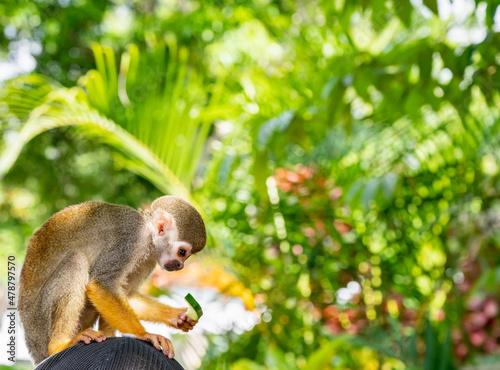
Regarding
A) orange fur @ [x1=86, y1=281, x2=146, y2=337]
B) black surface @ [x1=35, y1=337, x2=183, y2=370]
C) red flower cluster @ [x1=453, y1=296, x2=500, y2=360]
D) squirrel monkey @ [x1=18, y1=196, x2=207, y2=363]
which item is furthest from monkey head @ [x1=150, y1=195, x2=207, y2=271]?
red flower cluster @ [x1=453, y1=296, x2=500, y2=360]

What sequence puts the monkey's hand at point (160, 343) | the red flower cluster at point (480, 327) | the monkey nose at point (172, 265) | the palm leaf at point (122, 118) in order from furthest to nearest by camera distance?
the red flower cluster at point (480, 327) < the palm leaf at point (122, 118) < the monkey nose at point (172, 265) < the monkey's hand at point (160, 343)

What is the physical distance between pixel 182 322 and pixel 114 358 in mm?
211

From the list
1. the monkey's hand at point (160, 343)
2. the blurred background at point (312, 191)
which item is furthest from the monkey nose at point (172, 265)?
the blurred background at point (312, 191)

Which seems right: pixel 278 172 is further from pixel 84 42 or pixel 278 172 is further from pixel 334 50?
pixel 84 42

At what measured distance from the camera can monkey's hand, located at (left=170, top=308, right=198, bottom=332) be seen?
933 millimetres

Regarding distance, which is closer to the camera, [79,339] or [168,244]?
[79,339]

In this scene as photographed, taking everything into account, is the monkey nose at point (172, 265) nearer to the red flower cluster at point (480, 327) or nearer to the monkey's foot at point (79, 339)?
the monkey's foot at point (79, 339)

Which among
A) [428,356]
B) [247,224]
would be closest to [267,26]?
[247,224]

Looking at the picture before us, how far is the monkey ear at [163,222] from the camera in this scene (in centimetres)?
103

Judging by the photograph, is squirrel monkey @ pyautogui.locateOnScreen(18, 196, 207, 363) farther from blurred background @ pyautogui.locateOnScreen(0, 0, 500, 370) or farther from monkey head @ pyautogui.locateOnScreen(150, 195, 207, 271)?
blurred background @ pyautogui.locateOnScreen(0, 0, 500, 370)

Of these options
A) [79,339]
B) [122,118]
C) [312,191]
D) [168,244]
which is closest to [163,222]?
[168,244]

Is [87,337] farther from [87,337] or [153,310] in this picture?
[153,310]

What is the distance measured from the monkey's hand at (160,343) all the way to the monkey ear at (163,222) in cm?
21

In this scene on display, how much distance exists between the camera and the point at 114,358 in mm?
740
